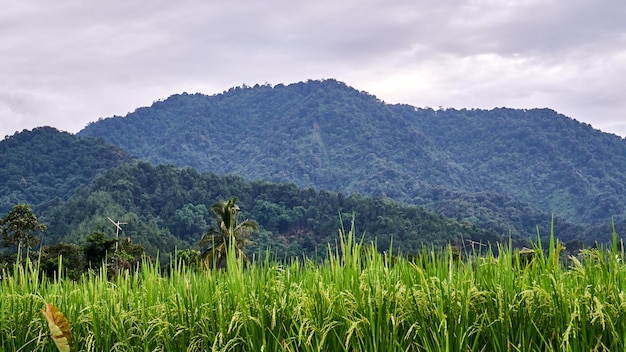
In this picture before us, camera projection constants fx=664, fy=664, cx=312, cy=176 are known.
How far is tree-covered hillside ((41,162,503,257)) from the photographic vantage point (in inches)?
3570

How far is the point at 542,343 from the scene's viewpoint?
449 cm

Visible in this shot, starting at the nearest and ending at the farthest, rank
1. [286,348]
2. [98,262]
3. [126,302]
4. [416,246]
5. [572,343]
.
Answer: [572,343] < [286,348] < [126,302] < [98,262] < [416,246]

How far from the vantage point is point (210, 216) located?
375 ft

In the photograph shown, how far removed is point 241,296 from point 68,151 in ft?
521

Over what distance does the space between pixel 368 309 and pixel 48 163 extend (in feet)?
508

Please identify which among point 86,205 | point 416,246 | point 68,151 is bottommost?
point 416,246

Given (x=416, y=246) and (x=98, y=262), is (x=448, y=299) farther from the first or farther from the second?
(x=416, y=246)

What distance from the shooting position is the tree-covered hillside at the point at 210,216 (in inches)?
3570

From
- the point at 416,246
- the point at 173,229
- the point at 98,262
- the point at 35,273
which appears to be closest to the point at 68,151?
the point at 173,229

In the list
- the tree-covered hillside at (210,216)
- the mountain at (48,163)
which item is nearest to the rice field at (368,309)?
the tree-covered hillside at (210,216)

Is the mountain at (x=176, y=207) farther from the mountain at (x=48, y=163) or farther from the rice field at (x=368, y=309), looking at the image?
the rice field at (x=368, y=309)

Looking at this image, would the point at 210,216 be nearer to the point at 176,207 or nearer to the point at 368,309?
the point at 176,207

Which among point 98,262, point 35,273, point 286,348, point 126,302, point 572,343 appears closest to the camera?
point 572,343

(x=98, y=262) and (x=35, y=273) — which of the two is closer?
(x=35, y=273)
